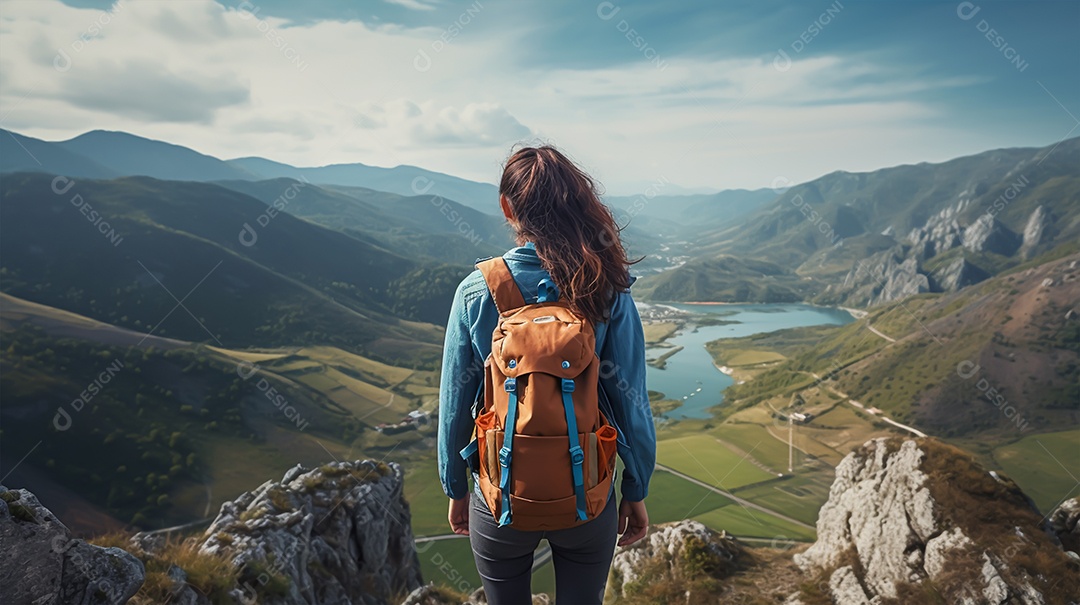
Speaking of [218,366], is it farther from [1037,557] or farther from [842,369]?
[842,369]

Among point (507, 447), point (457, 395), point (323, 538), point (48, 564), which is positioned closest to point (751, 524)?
point (323, 538)

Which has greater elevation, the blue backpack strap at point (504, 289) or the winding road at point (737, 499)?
the blue backpack strap at point (504, 289)

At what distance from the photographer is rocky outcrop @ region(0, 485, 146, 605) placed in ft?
16.3

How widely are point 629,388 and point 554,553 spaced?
1.33 m

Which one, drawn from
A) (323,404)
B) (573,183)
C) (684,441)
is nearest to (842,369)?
(684,441)

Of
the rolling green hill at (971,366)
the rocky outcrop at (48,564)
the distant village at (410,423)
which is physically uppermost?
the rocky outcrop at (48,564)

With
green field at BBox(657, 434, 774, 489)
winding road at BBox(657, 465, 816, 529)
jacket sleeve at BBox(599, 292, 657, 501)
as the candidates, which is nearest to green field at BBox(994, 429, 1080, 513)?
winding road at BBox(657, 465, 816, 529)

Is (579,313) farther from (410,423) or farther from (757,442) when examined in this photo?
(757,442)

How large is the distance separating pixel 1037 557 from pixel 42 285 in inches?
7936

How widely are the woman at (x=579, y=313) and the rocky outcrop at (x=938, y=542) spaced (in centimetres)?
927

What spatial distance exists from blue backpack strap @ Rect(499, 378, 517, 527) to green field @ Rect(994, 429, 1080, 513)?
11552cm

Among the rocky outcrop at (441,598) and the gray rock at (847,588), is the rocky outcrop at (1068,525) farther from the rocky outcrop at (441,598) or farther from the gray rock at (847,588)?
the rocky outcrop at (441,598)

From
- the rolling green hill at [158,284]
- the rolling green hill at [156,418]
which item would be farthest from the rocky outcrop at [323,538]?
the rolling green hill at [158,284]

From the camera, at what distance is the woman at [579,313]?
329cm
